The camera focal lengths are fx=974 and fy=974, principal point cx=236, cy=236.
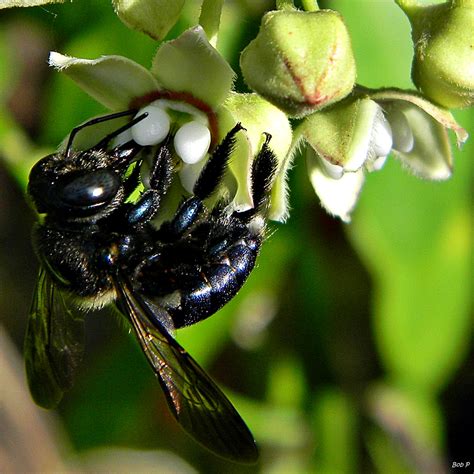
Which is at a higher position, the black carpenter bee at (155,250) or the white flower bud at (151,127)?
the white flower bud at (151,127)

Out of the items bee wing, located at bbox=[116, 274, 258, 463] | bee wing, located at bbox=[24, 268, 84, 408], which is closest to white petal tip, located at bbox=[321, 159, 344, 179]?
bee wing, located at bbox=[116, 274, 258, 463]

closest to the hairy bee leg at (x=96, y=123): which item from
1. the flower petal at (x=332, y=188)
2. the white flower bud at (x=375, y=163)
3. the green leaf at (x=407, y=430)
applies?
the flower petal at (x=332, y=188)

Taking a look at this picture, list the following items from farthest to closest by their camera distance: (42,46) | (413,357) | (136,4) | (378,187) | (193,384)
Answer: (42,46) < (413,357) < (378,187) < (193,384) < (136,4)

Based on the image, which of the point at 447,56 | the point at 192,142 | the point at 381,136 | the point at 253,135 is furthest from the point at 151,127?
the point at 447,56

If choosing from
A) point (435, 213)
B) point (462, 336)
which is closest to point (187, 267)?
point (435, 213)

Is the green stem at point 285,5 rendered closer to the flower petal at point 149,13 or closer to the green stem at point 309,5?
the green stem at point 309,5

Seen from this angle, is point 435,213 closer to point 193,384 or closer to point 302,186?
point 302,186

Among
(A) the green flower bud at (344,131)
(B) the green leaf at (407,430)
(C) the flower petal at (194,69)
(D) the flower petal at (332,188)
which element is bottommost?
(B) the green leaf at (407,430)

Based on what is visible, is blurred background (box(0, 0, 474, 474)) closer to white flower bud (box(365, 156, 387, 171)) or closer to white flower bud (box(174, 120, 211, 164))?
white flower bud (box(365, 156, 387, 171))
